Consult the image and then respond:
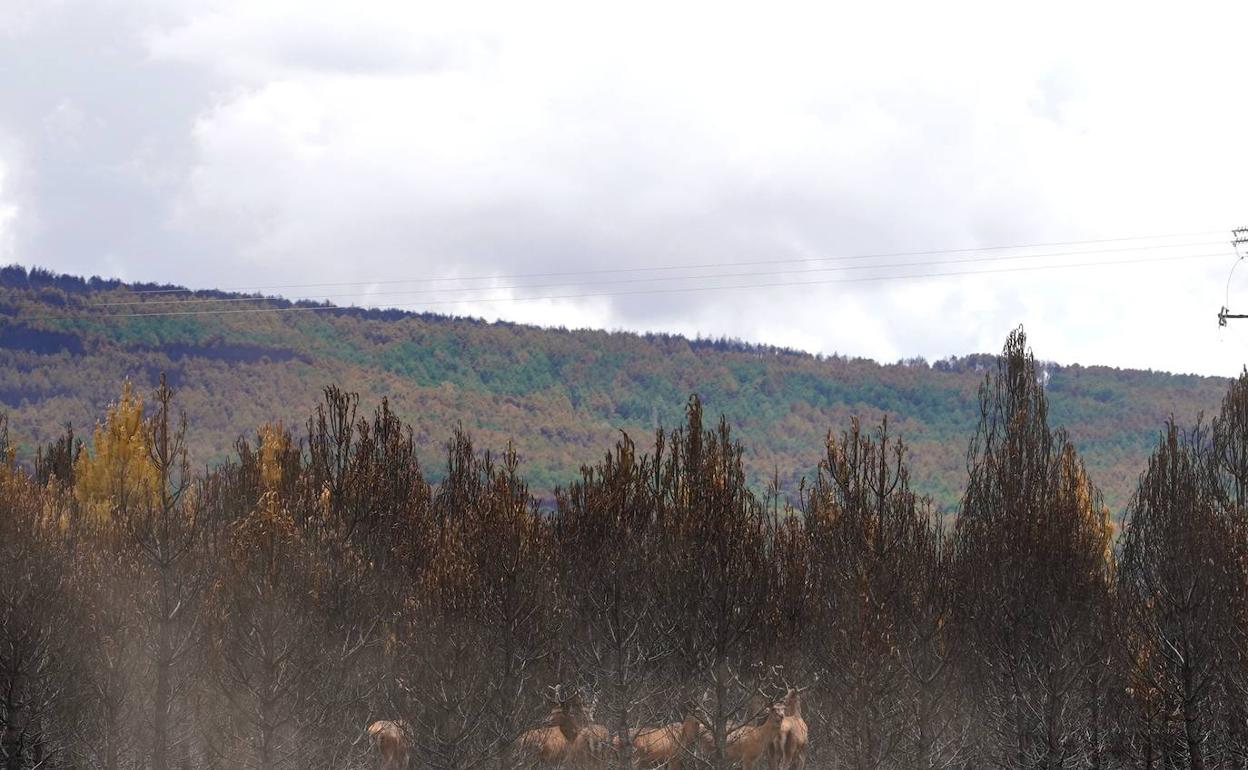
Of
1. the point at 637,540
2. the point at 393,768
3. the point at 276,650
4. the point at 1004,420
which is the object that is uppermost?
the point at 1004,420

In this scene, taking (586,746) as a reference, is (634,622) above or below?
above

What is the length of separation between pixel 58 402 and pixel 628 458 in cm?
14391

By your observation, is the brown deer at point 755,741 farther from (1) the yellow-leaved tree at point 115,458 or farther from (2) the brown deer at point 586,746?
(1) the yellow-leaved tree at point 115,458

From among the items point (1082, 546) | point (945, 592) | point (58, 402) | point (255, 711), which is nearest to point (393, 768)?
point (255, 711)

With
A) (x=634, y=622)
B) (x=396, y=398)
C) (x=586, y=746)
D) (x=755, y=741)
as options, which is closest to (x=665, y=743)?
(x=586, y=746)

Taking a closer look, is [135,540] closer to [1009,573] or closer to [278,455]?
[278,455]

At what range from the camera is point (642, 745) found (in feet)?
105

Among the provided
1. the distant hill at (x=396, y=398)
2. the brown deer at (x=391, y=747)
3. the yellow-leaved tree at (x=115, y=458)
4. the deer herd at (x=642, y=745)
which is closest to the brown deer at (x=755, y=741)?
the deer herd at (x=642, y=745)

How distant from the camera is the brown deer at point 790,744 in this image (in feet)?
101

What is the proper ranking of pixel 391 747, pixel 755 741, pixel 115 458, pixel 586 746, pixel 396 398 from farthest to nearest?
pixel 396 398 → pixel 115 458 → pixel 391 747 → pixel 755 741 → pixel 586 746

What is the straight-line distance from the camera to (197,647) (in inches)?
1348

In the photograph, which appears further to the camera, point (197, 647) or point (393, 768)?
point (197, 647)

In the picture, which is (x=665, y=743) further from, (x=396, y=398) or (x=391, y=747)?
(x=396, y=398)

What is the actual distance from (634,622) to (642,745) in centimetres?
258
